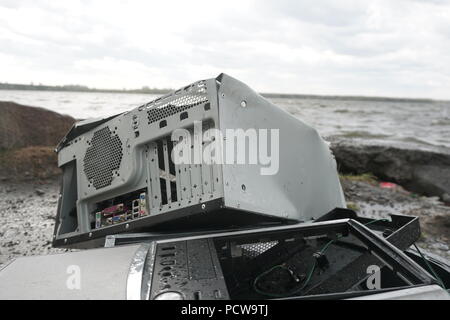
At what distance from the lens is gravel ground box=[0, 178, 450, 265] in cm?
393

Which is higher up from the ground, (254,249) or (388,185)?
(254,249)

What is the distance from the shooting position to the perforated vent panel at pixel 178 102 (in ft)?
6.98

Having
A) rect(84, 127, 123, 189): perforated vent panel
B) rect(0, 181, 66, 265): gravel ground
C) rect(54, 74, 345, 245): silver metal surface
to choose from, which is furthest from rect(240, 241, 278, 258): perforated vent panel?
rect(0, 181, 66, 265): gravel ground

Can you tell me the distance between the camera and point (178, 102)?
87.4 inches

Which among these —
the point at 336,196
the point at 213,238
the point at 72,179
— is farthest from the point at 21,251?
the point at 336,196

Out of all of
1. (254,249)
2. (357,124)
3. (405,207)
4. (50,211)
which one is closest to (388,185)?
(405,207)

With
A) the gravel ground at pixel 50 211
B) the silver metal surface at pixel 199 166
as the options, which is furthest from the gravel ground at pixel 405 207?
the silver metal surface at pixel 199 166

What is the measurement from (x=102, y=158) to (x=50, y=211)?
9.01 ft

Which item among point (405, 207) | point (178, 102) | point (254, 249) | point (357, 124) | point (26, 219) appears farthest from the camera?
point (357, 124)

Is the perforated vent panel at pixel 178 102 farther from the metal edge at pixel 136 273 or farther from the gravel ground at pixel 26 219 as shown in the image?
the gravel ground at pixel 26 219

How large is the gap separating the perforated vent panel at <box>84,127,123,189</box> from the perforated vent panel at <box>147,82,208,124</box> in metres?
0.33

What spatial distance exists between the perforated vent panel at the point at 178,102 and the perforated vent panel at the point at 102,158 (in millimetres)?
333

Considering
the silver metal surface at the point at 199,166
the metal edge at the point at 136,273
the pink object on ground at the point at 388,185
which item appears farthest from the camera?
the pink object on ground at the point at 388,185

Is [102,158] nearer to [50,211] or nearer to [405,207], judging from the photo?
[50,211]
